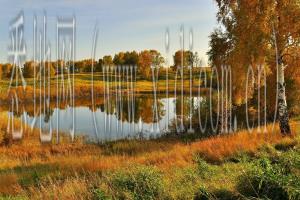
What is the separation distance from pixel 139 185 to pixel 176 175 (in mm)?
2389

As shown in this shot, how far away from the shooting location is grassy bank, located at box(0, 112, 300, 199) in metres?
9.74

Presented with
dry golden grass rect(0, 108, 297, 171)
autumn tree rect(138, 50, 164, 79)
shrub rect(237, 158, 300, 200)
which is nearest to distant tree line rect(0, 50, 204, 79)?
autumn tree rect(138, 50, 164, 79)

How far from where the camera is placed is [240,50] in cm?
2453

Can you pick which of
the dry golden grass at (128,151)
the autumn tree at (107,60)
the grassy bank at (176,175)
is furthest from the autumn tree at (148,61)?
the grassy bank at (176,175)

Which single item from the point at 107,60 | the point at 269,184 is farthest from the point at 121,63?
the point at 269,184

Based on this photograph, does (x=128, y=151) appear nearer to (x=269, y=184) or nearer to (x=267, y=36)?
(x=267, y=36)

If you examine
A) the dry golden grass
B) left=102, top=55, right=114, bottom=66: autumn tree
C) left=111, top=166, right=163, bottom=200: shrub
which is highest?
left=102, top=55, right=114, bottom=66: autumn tree

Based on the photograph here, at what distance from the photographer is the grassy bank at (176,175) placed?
32.0ft

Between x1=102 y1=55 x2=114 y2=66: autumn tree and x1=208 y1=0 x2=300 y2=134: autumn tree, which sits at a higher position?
x1=102 y1=55 x2=114 y2=66: autumn tree

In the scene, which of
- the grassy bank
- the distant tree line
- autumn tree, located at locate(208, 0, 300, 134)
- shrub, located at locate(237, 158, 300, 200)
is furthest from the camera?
the distant tree line

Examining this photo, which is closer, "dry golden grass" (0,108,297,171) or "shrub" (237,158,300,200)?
"shrub" (237,158,300,200)

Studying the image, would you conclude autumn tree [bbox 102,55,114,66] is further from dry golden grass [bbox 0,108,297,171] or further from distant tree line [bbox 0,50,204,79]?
Answer: dry golden grass [bbox 0,108,297,171]

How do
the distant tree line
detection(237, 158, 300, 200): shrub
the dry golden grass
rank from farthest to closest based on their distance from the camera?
the distant tree line < the dry golden grass < detection(237, 158, 300, 200): shrub

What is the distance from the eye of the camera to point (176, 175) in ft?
42.8
